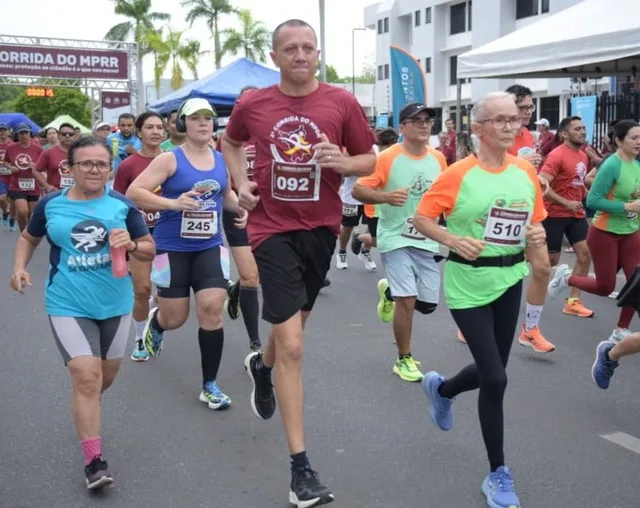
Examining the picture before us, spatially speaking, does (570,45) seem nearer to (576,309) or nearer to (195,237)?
(576,309)

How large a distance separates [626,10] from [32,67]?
31026 millimetres

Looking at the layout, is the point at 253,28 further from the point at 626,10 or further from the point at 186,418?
the point at 186,418

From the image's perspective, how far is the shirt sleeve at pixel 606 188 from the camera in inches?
267

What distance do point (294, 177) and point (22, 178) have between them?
11483 mm

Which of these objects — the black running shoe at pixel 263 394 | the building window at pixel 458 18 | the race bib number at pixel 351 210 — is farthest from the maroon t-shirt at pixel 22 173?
the building window at pixel 458 18

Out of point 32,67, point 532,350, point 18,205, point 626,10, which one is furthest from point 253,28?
point 532,350

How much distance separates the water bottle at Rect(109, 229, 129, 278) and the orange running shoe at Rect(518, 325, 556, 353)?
365 centimetres

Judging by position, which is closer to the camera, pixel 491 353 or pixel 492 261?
pixel 491 353

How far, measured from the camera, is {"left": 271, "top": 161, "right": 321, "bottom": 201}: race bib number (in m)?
4.12

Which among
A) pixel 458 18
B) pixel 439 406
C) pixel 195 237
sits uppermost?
pixel 458 18

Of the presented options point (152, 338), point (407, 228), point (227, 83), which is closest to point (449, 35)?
point (227, 83)

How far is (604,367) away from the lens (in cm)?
544

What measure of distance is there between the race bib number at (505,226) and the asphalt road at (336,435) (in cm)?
116

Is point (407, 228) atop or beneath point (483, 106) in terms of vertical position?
beneath
